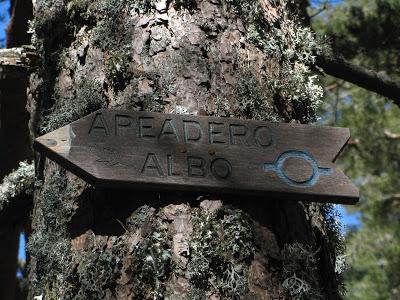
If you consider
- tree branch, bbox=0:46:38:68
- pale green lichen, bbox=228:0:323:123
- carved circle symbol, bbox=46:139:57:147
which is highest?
pale green lichen, bbox=228:0:323:123

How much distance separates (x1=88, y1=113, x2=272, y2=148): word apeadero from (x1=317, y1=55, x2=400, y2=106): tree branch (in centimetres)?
89

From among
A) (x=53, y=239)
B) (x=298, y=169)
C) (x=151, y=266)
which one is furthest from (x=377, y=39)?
(x=151, y=266)

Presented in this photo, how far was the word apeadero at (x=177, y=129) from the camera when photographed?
5.00ft

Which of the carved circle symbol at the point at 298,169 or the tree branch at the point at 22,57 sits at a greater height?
the carved circle symbol at the point at 298,169

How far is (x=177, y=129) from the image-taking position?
1.54m

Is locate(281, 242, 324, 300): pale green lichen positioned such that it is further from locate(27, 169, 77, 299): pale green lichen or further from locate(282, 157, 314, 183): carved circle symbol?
locate(27, 169, 77, 299): pale green lichen

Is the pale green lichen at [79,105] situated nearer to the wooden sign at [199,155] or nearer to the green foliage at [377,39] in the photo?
the wooden sign at [199,155]

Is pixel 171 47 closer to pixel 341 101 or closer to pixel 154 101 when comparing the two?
pixel 154 101

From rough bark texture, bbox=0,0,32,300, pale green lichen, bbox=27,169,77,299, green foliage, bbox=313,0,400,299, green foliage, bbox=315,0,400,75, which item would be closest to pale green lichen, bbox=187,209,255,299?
pale green lichen, bbox=27,169,77,299

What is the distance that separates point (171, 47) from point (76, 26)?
354 mm

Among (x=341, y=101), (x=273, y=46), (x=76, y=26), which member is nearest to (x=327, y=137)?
(x=273, y=46)

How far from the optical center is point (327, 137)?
1635mm

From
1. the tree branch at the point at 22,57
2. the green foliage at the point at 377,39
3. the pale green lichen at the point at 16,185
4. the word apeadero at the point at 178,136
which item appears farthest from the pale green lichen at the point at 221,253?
the green foliage at the point at 377,39

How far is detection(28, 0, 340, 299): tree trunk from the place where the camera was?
4.67ft
